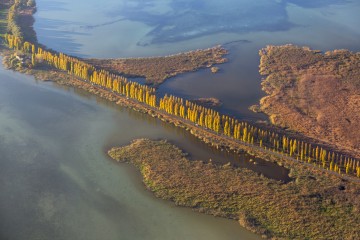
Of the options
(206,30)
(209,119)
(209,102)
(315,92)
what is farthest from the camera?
(206,30)

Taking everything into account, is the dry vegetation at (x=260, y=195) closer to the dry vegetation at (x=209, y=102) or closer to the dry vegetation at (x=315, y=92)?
the dry vegetation at (x=315, y=92)

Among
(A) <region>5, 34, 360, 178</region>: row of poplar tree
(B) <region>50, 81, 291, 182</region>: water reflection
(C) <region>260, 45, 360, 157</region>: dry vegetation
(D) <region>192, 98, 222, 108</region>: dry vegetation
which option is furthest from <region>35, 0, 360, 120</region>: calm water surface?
(B) <region>50, 81, 291, 182</region>: water reflection

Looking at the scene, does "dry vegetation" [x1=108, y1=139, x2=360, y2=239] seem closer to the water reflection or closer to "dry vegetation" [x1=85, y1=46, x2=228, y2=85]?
the water reflection

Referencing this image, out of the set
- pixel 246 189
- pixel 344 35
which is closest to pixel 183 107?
pixel 246 189

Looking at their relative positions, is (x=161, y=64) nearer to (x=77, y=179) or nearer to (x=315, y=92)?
(x=315, y=92)

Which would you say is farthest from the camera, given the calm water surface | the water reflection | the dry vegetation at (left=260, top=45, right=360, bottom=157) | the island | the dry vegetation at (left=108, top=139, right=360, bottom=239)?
the calm water surface

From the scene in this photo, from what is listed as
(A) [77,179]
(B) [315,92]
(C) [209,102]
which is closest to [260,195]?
(A) [77,179]
